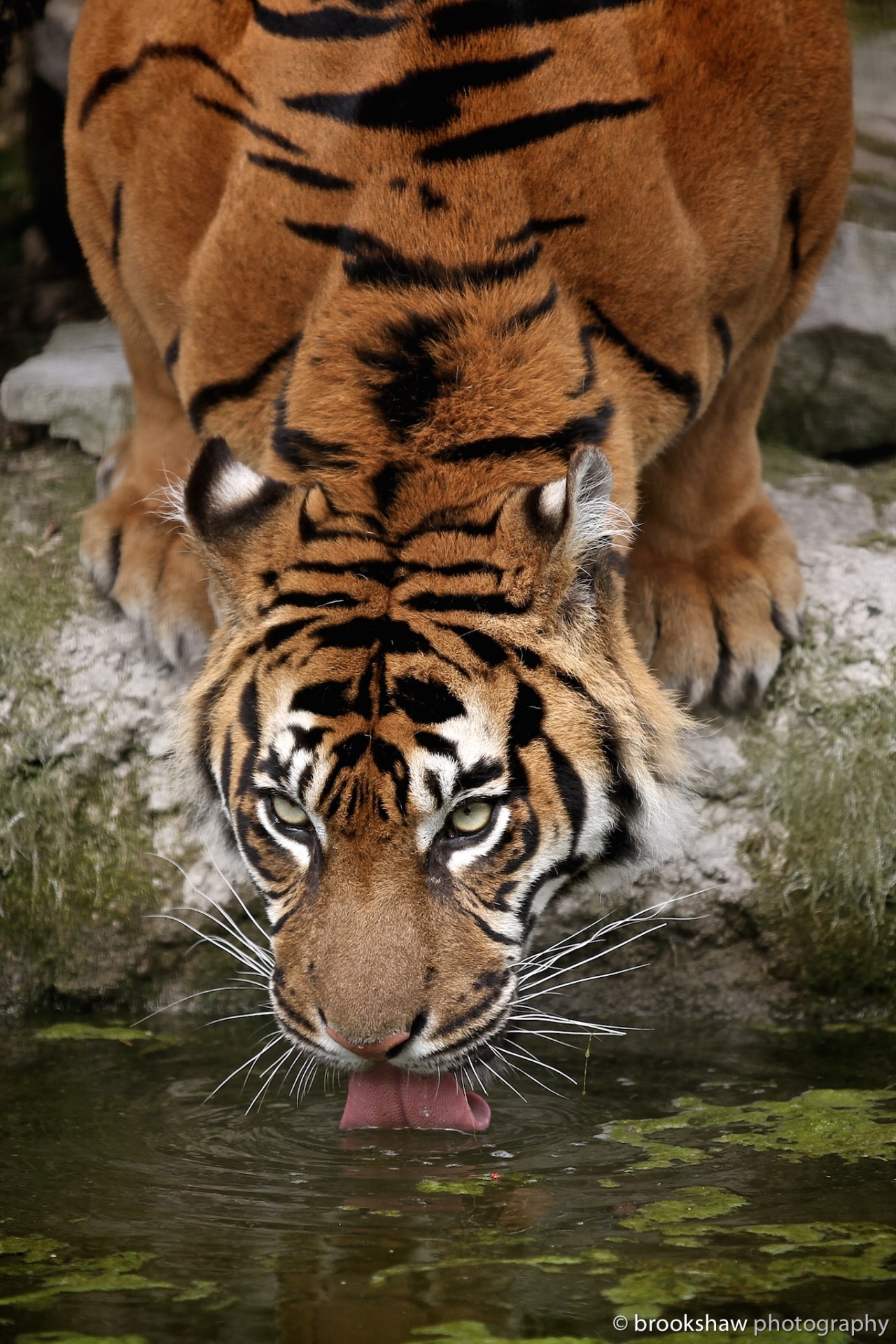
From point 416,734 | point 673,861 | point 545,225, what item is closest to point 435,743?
point 416,734

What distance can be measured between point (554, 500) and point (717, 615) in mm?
1280

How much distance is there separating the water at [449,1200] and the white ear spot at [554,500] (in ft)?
3.67

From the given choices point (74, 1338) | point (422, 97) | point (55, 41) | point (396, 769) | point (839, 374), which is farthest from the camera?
point (55, 41)

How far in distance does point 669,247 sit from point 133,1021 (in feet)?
6.74

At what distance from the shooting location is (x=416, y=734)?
2.54m

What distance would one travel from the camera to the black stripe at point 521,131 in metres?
2.96

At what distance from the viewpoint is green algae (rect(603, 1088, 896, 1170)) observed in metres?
2.94

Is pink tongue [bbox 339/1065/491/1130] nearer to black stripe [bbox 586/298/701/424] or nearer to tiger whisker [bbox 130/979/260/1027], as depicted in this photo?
tiger whisker [bbox 130/979/260/1027]

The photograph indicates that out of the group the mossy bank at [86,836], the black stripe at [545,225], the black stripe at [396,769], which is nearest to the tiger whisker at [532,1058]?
the black stripe at [396,769]

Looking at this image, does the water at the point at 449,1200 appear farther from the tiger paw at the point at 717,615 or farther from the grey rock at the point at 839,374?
the grey rock at the point at 839,374

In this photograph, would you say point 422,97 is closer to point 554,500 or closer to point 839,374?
point 554,500

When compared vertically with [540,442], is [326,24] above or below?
above

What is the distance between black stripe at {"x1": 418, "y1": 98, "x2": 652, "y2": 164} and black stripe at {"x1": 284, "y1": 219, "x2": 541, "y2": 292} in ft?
0.65

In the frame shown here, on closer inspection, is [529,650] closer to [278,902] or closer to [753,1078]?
[278,902]
